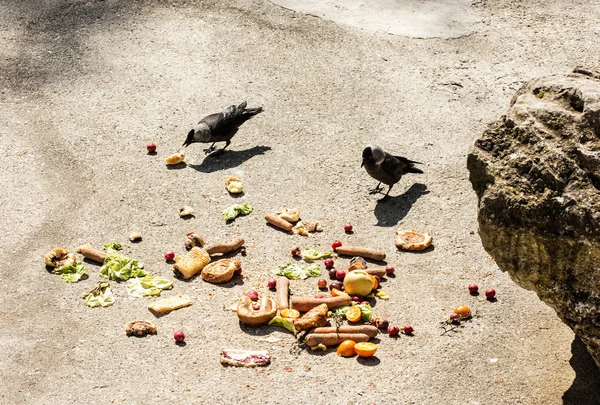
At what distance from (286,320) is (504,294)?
2175 mm

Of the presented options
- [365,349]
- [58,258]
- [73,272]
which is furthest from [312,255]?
[58,258]

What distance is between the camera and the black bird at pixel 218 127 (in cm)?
1085

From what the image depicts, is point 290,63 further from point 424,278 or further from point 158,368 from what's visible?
point 158,368

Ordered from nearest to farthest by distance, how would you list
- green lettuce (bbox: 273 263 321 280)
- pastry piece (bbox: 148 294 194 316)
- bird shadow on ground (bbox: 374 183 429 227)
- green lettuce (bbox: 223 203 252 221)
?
pastry piece (bbox: 148 294 194 316) < green lettuce (bbox: 273 263 321 280) < green lettuce (bbox: 223 203 252 221) < bird shadow on ground (bbox: 374 183 429 227)

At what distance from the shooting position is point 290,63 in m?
12.8

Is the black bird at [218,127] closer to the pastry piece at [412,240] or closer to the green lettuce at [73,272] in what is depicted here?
the green lettuce at [73,272]

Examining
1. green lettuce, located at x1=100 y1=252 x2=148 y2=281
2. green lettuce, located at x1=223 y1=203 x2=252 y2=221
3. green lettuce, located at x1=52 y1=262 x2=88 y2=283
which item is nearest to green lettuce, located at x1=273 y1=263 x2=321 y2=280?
green lettuce, located at x1=223 y1=203 x2=252 y2=221

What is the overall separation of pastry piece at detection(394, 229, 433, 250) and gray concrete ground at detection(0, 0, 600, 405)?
0.39 feet

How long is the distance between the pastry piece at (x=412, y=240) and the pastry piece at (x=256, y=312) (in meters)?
1.80

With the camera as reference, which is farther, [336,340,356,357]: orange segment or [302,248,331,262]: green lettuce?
[302,248,331,262]: green lettuce

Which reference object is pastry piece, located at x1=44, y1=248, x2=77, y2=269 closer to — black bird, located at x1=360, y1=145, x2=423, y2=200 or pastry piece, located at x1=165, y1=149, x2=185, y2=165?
pastry piece, located at x1=165, y1=149, x2=185, y2=165

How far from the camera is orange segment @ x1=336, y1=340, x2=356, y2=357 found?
7371mm

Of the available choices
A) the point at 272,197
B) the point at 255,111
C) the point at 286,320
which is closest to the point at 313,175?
the point at 272,197

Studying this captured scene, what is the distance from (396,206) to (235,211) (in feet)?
6.23
